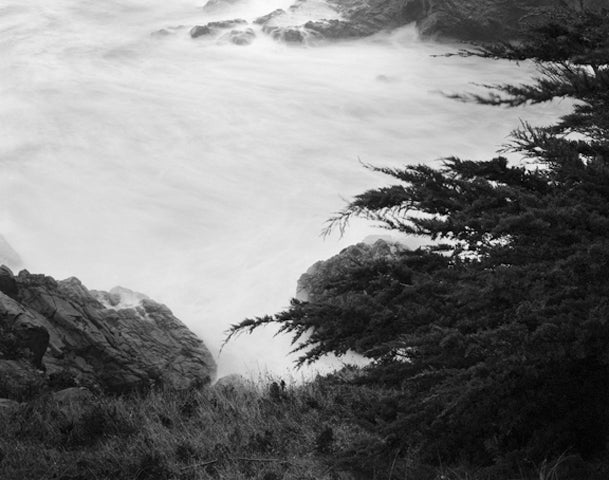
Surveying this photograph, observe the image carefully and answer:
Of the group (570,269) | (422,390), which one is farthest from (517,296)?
(422,390)

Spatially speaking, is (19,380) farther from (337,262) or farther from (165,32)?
(165,32)

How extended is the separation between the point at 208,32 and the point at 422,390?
2604 cm

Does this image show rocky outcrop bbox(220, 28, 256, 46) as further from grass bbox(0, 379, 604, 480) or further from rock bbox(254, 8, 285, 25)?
grass bbox(0, 379, 604, 480)

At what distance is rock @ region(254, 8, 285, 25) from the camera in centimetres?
2898

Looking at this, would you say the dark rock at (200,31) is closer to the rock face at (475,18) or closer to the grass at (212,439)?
the rock face at (475,18)

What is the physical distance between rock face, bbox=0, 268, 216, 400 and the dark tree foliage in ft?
17.9

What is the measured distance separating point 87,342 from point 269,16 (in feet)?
70.9

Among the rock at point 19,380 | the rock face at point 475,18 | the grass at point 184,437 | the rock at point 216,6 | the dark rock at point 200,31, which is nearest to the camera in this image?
the grass at point 184,437

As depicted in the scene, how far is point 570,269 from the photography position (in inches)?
146

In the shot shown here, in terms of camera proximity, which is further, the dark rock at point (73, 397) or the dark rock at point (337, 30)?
the dark rock at point (337, 30)

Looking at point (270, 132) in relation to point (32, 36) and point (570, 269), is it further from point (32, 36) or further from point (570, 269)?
point (570, 269)

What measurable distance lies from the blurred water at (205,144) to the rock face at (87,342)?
109 cm

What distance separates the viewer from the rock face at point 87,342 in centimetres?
920

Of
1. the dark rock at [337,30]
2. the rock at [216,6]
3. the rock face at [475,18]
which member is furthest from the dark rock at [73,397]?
the rock at [216,6]
